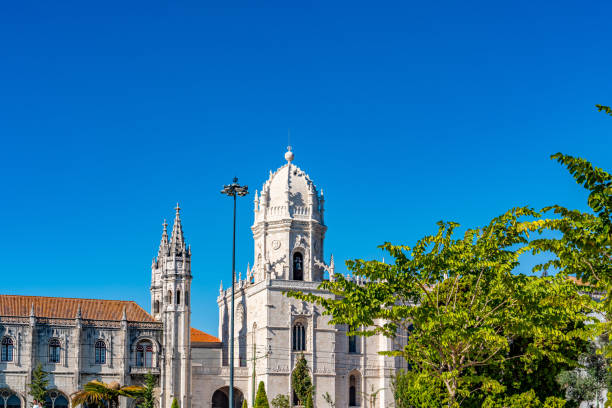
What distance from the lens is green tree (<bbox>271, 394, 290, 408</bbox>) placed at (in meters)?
66.3

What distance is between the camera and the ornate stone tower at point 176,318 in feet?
224

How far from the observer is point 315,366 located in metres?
70.4

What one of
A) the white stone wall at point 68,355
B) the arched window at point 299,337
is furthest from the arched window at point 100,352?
the arched window at point 299,337

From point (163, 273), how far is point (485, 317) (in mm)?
43212

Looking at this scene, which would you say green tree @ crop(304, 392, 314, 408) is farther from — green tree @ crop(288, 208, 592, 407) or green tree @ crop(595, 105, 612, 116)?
green tree @ crop(595, 105, 612, 116)

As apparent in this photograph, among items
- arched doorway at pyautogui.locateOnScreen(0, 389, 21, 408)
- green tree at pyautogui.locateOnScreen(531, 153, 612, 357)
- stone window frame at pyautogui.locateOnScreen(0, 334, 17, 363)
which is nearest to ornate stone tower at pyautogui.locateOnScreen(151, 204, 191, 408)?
arched doorway at pyautogui.locateOnScreen(0, 389, 21, 408)

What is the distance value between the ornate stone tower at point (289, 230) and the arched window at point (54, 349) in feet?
57.7

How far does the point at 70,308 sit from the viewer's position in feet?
230

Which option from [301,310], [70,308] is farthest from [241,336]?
[70,308]

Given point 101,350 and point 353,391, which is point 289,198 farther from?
point 101,350

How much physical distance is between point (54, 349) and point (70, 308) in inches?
166

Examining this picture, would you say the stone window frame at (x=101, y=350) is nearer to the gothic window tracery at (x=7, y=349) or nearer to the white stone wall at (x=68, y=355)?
the white stone wall at (x=68, y=355)

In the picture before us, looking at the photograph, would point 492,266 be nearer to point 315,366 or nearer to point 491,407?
point 491,407

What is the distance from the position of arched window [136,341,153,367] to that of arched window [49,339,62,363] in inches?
251
